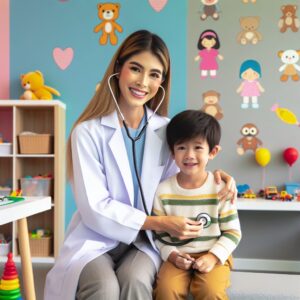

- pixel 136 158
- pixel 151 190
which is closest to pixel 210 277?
pixel 151 190

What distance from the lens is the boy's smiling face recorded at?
4.56ft

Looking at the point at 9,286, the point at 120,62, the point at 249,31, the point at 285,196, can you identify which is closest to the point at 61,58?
the point at 249,31

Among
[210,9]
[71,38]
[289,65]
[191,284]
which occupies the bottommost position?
[191,284]

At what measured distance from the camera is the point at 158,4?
325 centimetres

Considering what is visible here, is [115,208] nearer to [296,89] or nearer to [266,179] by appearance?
[266,179]

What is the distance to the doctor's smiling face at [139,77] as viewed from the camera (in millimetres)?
1471

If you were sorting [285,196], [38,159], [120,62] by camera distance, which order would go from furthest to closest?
[38,159], [285,196], [120,62]

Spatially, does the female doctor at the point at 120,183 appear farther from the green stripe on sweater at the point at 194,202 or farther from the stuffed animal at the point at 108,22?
the stuffed animal at the point at 108,22

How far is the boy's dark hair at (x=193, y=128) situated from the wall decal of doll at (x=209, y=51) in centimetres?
186

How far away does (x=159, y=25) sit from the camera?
3254 millimetres

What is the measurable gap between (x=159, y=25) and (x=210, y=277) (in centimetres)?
247

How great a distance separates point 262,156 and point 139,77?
1846 mm

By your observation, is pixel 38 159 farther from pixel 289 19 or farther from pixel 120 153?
pixel 289 19

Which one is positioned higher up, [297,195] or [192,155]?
[192,155]
